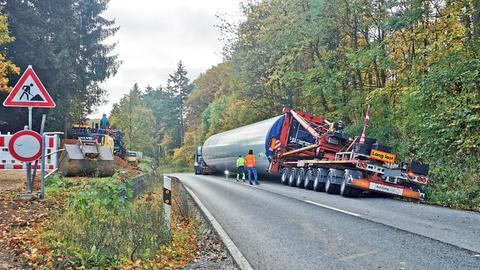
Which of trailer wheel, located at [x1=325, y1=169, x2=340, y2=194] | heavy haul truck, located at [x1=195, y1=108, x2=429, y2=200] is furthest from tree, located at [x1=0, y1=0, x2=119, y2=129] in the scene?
trailer wheel, located at [x1=325, y1=169, x2=340, y2=194]

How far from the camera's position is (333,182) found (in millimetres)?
14500

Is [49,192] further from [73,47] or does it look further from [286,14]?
[73,47]

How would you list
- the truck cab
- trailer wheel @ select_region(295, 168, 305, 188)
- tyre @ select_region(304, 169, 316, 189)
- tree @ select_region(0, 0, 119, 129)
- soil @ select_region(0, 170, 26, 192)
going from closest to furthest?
soil @ select_region(0, 170, 26, 192) < tyre @ select_region(304, 169, 316, 189) < trailer wheel @ select_region(295, 168, 305, 188) < tree @ select_region(0, 0, 119, 129) < the truck cab

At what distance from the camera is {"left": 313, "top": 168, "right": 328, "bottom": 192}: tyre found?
15758mm

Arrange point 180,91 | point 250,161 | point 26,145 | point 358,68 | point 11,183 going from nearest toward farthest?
point 26,145 → point 11,183 → point 358,68 → point 250,161 → point 180,91

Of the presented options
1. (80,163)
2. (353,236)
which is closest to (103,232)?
(353,236)

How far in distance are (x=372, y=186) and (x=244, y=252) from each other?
8.14 m

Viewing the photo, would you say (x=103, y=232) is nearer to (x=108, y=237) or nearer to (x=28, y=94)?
(x=108, y=237)

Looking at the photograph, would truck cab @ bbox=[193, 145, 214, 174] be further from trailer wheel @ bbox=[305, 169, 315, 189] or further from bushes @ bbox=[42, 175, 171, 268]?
bushes @ bbox=[42, 175, 171, 268]

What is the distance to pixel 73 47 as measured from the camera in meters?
30.4

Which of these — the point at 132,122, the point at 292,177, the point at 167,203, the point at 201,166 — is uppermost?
the point at 132,122

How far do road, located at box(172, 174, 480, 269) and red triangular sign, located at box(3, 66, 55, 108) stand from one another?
13.4 feet

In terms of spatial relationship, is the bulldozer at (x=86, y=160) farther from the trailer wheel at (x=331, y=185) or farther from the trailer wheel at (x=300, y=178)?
the trailer wheel at (x=300, y=178)

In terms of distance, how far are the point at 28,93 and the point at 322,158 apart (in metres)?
12.0
